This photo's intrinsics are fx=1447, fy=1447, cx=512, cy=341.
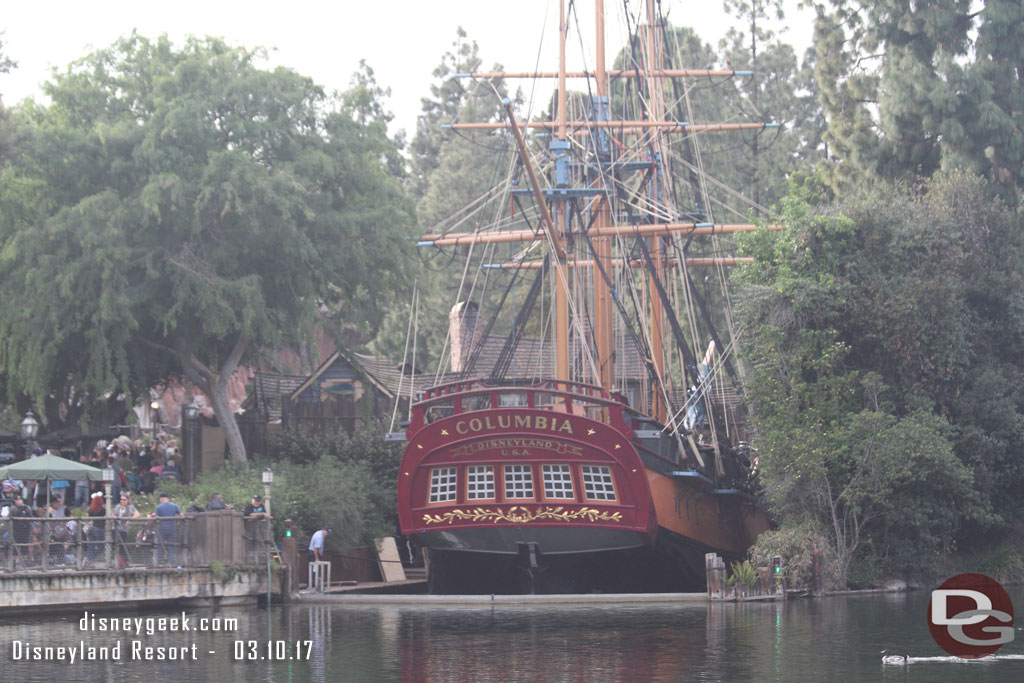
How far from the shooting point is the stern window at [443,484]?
2905 centimetres

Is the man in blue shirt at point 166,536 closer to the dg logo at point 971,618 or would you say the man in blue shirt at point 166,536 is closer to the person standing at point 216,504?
the person standing at point 216,504

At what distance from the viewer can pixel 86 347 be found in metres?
32.9

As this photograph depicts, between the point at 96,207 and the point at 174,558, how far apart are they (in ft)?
31.6

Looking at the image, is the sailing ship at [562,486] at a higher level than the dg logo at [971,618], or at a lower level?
higher

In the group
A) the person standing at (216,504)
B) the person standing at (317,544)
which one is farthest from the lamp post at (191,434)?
the person standing at (216,504)

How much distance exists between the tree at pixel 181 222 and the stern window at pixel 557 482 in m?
8.21

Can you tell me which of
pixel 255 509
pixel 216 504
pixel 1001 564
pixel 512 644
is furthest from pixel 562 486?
pixel 1001 564

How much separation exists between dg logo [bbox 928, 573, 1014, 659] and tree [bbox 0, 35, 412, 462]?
15.5 m

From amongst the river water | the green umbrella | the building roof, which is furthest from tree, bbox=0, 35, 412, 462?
the river water

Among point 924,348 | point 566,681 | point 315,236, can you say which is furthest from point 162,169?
point 566,681

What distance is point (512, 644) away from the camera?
20.5 meters

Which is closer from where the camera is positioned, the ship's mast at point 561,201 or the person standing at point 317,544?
the person standing at point 317,544

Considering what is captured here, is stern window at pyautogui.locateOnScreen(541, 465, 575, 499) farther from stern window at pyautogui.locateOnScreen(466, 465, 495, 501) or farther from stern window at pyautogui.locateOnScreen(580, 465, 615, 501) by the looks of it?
stern window at pyautogui.locateOnScreen(466, 465, 495, 501)

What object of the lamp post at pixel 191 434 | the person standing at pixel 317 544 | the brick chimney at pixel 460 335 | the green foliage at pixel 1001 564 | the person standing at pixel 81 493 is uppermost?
the brick chimney at pixel 460 335
